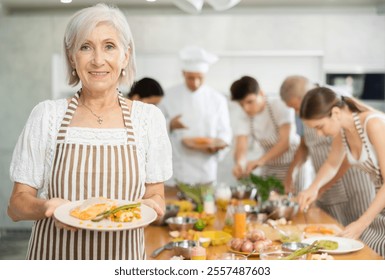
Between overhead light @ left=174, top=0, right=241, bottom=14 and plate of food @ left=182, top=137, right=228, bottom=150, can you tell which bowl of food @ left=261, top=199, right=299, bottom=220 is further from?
overhead light @ left=174, top=0, right=241, bottom=14

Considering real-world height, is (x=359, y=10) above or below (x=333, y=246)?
above

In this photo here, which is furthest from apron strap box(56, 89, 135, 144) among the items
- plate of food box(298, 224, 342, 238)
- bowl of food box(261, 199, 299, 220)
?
bowl of food box(261, 199, 299, 220)

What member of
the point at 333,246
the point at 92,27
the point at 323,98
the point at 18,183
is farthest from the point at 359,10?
the point at 18,183

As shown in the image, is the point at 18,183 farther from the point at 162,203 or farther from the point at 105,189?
the point at 162,203

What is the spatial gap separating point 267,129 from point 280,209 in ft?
2.74

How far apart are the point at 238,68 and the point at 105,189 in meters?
1.96

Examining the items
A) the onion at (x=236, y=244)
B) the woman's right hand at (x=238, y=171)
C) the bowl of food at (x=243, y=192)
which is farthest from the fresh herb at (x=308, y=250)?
the woman's right hand at (x=238, y=171)

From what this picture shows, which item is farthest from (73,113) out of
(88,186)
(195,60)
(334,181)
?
(334,181)

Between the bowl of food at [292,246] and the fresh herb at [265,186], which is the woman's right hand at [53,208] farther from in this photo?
the fresh herb at [265,186]

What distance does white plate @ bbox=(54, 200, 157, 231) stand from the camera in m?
1.28

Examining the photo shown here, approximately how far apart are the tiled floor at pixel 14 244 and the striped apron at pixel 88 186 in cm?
6

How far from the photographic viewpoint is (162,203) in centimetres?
143

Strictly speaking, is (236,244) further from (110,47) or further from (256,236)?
(110,47)

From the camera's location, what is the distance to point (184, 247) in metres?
1.60
